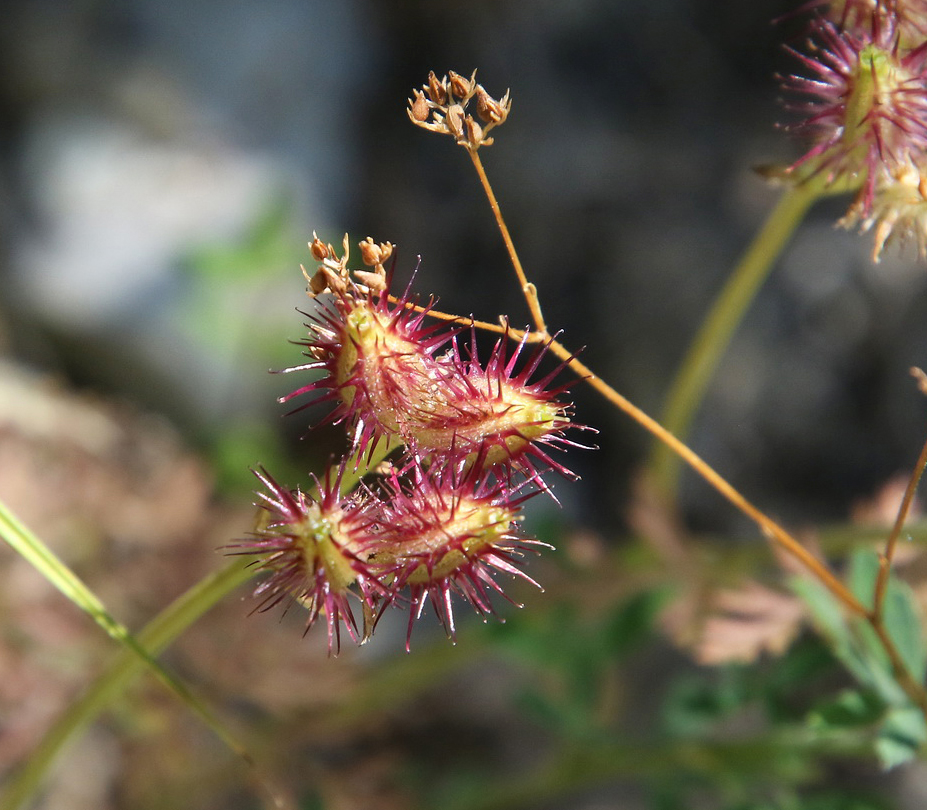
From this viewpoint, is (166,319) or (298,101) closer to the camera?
(166,319)

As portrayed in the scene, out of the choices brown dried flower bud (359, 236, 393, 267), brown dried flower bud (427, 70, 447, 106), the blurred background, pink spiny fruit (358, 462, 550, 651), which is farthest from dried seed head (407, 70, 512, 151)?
the blurred background

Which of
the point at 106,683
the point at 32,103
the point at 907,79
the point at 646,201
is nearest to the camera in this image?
the point at 907,79

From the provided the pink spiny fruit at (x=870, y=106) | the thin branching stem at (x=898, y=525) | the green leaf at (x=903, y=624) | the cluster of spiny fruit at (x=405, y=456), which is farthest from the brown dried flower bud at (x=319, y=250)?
the green leaf at (x=903, y=624)

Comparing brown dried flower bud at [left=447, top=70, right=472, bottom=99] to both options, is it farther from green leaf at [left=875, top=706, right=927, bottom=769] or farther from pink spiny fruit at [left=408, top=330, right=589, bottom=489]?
green leaf at [left=875, top=706, right=927, bottom=769]

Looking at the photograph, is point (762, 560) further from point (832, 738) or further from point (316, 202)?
point (316, 202)

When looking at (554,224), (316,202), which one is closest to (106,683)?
(554,224)

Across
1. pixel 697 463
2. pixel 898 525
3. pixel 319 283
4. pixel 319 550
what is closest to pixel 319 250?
pixel 319 283
